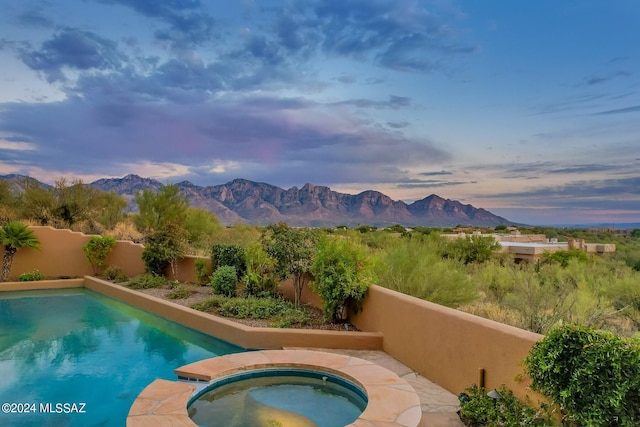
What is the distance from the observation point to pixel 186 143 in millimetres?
19844

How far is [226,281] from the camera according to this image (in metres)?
9.84

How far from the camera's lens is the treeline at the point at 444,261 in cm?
624

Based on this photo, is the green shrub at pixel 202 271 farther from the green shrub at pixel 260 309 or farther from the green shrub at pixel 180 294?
the green shrub at pixel 260 309

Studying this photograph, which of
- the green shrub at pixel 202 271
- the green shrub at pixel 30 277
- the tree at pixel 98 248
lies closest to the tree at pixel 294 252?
the green shrub at pixel 202 271

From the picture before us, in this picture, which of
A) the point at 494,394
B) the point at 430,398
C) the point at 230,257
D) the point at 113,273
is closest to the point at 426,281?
the point at 430,398

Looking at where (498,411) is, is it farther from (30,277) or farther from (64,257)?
(64,257)

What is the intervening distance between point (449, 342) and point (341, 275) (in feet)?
Result: 8.33

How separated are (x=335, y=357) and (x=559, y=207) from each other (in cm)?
2448

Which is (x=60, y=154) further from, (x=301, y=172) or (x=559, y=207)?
(x=559, y=207)

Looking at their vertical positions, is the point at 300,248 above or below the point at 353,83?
below

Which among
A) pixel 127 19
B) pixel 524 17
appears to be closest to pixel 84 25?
pixel 127 19

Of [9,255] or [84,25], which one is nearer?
[84,25]

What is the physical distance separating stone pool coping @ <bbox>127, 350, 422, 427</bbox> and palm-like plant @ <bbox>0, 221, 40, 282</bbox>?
12466mm

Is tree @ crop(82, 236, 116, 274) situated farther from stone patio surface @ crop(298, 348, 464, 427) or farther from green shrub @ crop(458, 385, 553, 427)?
green shrub @ crop(458, 385, 553, 427)
